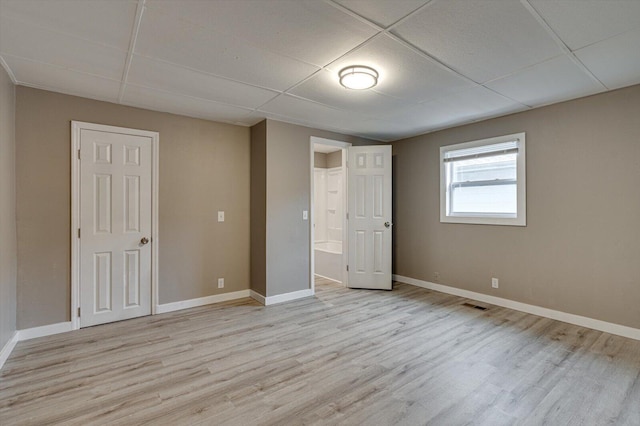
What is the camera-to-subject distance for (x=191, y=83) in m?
2.81

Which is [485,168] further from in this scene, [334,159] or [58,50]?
[58,50]

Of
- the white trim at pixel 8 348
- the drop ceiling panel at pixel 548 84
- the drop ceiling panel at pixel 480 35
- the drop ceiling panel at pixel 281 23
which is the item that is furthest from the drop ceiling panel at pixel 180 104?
the drop ceiling panel at pixel 548 84

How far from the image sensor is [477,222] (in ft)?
13.5

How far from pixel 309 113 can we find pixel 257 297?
8.32 ft

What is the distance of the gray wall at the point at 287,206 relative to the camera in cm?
397

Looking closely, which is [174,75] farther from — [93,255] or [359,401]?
[359,401]

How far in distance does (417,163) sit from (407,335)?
9.35 feet

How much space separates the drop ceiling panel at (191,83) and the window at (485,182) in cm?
282

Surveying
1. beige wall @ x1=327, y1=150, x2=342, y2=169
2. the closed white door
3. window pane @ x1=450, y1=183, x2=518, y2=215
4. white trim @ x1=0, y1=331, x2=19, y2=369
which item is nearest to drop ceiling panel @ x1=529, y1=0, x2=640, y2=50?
window pane @ x1=450, y1=183, x2=518, y2=215

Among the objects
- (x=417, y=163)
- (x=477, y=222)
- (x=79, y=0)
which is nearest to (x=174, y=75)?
(x=79, y=0)

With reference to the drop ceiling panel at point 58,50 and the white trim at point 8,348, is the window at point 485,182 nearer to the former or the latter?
the drop ceiling panel at point 58,50

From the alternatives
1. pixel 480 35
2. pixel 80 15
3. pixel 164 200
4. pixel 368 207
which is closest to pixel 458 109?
pixel 480 35

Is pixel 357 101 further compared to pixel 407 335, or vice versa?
pixel 357 101

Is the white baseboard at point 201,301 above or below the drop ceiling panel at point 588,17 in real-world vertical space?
below
